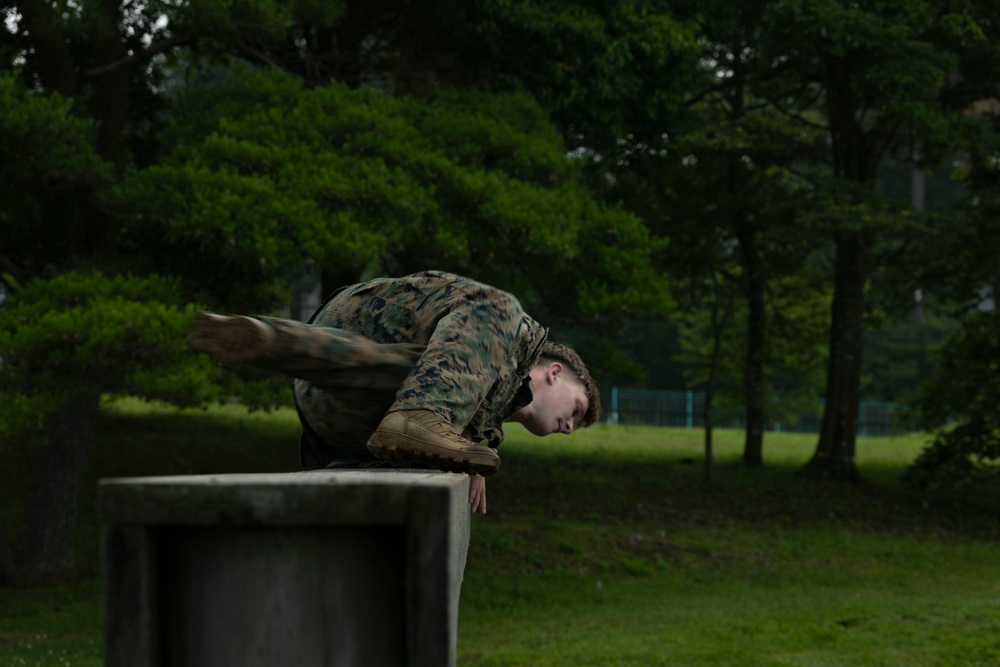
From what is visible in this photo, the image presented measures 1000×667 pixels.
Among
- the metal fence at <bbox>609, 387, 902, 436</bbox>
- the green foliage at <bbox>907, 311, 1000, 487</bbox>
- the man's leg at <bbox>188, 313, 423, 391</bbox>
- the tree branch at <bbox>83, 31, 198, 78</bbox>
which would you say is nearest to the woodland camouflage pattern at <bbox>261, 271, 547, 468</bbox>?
the man's leg at <bbox>188, 313, 423, 391</bbox>

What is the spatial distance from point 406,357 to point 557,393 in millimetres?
618

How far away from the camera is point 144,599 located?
62.9 inches

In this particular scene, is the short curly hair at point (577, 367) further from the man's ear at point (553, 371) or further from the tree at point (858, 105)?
the tree at point (858, 105)

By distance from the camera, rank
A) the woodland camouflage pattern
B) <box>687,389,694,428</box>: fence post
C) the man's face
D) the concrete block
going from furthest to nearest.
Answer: <box>687,389,694,428</box>: fence post
the man's face
the woodland camouflage pattern
the concrete block

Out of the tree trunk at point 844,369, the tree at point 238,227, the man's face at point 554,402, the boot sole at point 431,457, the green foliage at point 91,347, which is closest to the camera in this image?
the boot sole at point 431,457

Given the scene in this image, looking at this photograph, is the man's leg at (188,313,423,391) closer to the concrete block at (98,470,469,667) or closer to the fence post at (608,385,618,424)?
the concrete block at (98,470,469,667)

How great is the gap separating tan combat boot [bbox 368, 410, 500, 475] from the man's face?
0.68m

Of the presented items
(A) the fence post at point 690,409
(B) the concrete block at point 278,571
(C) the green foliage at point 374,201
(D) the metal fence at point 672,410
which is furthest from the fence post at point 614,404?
(B) the concrete block at point 278,571

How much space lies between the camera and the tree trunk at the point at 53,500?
A: 1126cm

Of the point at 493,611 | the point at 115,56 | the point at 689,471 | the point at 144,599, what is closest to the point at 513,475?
the point at 689,471

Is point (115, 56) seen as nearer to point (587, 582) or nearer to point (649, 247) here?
point (649, 247)

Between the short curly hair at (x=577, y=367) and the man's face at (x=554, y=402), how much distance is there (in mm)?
18

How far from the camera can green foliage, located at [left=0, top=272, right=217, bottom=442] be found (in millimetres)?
8359

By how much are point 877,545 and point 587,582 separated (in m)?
4.12
